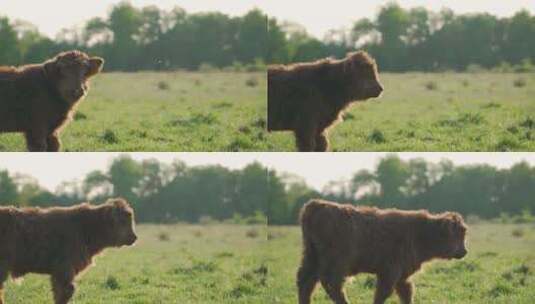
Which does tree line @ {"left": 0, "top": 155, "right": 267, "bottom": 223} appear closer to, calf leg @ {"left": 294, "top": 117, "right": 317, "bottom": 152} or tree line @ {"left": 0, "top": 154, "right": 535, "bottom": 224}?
tree line @ {"left": 0, "top": 154, "right": 535, "bottom": 224}

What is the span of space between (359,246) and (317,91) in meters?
1.34

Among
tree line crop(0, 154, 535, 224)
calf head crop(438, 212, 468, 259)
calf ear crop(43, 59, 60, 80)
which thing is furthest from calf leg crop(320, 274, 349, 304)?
calf ear crop(43, 59, 60, 80)

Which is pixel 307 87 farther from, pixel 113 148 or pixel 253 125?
pixel 113 148

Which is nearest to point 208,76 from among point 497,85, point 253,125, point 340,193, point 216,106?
point 216,106

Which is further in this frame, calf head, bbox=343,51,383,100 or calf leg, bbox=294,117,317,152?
calf head, bbox=343,51,383,100

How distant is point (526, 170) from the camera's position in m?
10.5

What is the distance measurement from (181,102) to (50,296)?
323 cm

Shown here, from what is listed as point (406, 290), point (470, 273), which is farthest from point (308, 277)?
point (470, 273)

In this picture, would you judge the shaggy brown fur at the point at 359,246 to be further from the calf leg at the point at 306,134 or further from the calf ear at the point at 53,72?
the calf ear at the point at 53,72

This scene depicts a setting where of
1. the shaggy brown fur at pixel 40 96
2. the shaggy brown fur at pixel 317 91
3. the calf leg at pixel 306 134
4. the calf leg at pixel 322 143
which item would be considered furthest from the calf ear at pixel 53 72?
the calf leg at pixel 322 143

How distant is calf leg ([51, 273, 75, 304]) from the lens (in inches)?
350

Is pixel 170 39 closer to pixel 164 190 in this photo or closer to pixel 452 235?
pixel 164 190

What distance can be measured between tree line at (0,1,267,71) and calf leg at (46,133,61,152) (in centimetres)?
154

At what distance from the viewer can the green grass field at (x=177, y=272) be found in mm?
9805
